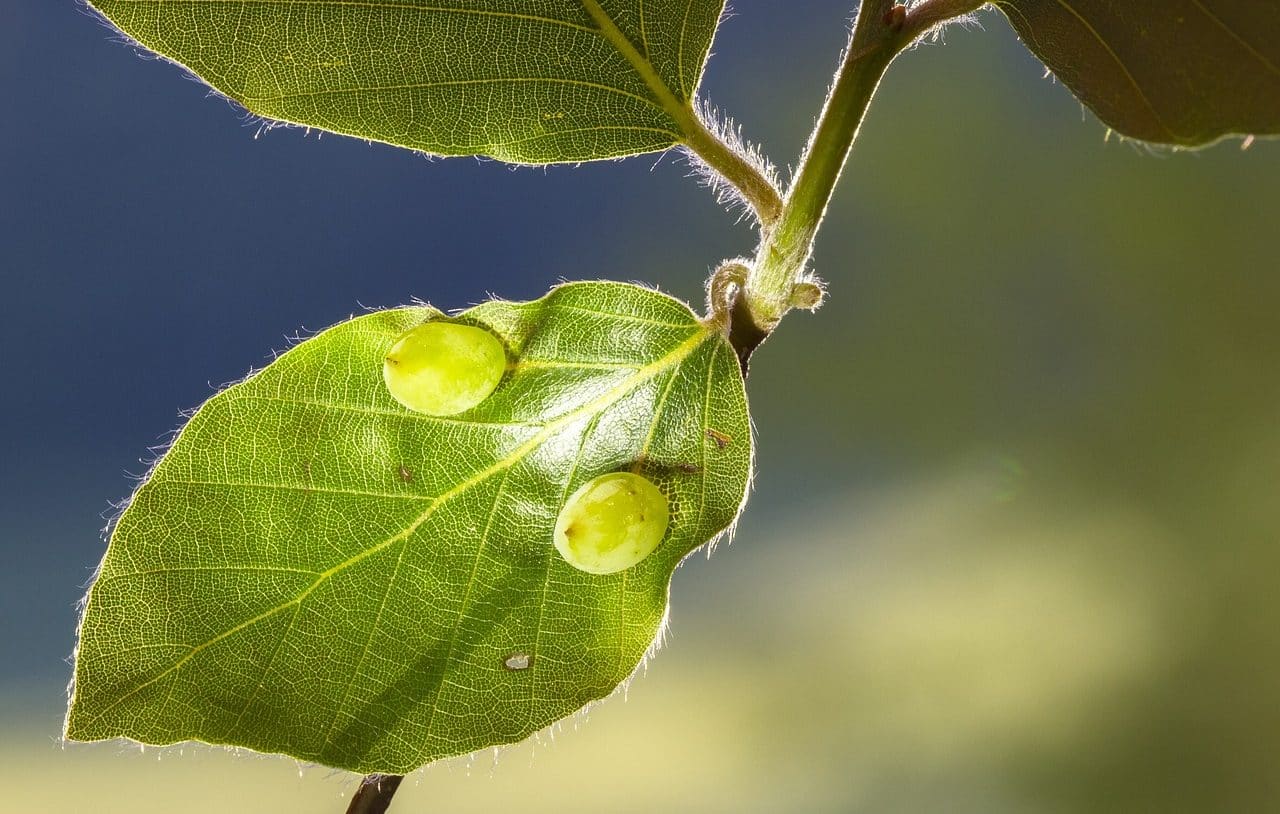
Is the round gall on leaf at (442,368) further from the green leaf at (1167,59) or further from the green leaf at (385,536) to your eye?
the green leaf at (1167,59)

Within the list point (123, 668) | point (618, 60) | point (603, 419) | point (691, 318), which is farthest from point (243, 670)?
point (618, 60)

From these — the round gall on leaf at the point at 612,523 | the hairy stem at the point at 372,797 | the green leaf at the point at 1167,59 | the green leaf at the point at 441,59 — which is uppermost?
the green leaf at the point at 441,59

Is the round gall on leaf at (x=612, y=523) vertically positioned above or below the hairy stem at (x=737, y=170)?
below

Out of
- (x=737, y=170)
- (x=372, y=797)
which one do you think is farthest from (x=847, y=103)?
(x=372, y=797)

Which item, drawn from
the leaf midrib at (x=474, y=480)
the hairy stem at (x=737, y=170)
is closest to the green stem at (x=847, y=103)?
the hairy stem at (x=737, y=170)

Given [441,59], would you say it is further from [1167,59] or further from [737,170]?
[1167,59]

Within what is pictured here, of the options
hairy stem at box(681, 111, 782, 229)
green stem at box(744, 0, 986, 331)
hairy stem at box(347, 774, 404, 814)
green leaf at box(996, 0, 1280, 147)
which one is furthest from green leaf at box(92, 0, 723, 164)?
hairy stem at box(347, 774, 404, 814)
